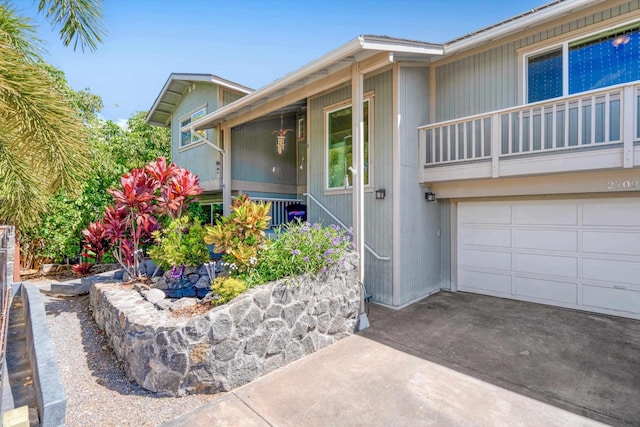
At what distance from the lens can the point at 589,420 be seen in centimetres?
290

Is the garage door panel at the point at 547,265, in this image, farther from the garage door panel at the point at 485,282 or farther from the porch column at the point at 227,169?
the porch column at the point at 227,169

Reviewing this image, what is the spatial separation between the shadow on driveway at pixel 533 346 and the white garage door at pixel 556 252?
0.32m

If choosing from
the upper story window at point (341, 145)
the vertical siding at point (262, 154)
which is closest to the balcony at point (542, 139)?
the upper story window at point (341, 145)

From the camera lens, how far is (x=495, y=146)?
18.3 ft

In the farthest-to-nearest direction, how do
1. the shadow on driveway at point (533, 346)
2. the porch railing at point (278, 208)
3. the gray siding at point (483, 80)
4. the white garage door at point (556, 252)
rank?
the porch railing at point (278, 208) → the gray siding at point (483, 80) → the white garage door at point (556, 252) → the shadow on driveway at point (533, 346)

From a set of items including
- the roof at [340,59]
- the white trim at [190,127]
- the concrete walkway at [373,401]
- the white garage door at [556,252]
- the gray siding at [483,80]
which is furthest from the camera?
the white trim at [190,127]

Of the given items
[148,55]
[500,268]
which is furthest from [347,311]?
[148,55]

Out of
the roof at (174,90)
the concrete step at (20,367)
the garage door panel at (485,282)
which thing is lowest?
the concrete step at (20,367)

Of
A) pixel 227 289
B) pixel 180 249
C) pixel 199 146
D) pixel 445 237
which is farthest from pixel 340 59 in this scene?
pixel 199 146

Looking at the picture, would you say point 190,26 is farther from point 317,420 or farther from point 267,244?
point 317,420

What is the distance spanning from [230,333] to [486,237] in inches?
225

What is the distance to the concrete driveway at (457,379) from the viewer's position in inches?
118

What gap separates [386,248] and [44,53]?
235 inches

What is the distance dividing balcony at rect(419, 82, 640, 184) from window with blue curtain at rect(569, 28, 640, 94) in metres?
0.74
